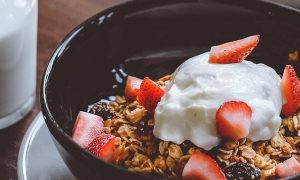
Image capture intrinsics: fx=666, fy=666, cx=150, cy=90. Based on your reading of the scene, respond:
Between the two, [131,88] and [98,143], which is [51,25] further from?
[98,143]

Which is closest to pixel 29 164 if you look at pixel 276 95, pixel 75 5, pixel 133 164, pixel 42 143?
pixel 42 143

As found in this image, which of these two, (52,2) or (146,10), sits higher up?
(146,10)

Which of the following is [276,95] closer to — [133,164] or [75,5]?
[133,164]

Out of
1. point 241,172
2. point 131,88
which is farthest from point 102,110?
point 241,172

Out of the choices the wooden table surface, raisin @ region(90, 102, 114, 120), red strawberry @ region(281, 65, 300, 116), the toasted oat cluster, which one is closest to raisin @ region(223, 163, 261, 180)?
the toasted oat cluster

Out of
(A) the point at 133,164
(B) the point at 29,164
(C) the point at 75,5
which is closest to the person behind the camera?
(A) the point at 133,164

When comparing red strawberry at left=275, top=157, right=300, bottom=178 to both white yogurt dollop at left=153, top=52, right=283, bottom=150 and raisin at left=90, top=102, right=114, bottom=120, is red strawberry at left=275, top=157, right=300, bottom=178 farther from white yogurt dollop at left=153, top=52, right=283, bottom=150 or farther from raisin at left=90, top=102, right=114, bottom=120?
raisin at left=90, top=102, right=114, bottom=120

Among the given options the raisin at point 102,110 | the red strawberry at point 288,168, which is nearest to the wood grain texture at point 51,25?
the raisin at point 102,110
